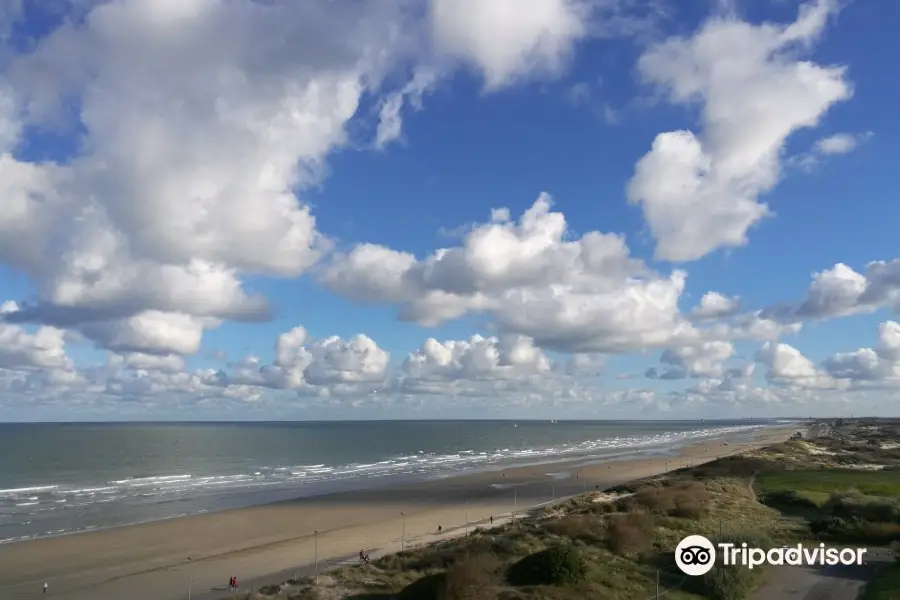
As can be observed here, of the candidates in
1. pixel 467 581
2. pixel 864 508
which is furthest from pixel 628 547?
pixel 864 508

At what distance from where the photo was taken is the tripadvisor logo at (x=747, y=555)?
81.8ft

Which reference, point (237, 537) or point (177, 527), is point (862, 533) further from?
point (177, 527)

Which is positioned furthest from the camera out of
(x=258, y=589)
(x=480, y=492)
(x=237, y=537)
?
(x=480, y=492)

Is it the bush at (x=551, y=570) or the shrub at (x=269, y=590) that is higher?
the bush at (x=551, y=570)

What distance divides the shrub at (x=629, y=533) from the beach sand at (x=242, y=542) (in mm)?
12818

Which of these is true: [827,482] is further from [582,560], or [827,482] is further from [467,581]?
[467,581]

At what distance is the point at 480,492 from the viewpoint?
222 feet

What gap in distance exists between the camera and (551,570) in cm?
2414

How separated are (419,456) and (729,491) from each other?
77.2m

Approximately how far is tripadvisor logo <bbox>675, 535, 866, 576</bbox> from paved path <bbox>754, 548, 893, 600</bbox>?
25.3 inches

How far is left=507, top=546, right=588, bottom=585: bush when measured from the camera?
23922 mm

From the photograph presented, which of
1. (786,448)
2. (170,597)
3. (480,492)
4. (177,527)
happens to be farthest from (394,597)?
(786,448)

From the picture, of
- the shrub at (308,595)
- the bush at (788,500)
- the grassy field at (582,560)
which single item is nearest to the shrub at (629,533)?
the grassy field at (582,560)

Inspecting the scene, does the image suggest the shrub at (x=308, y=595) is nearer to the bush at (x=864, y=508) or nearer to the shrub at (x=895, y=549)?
the shrub at (x=895, y=549)
